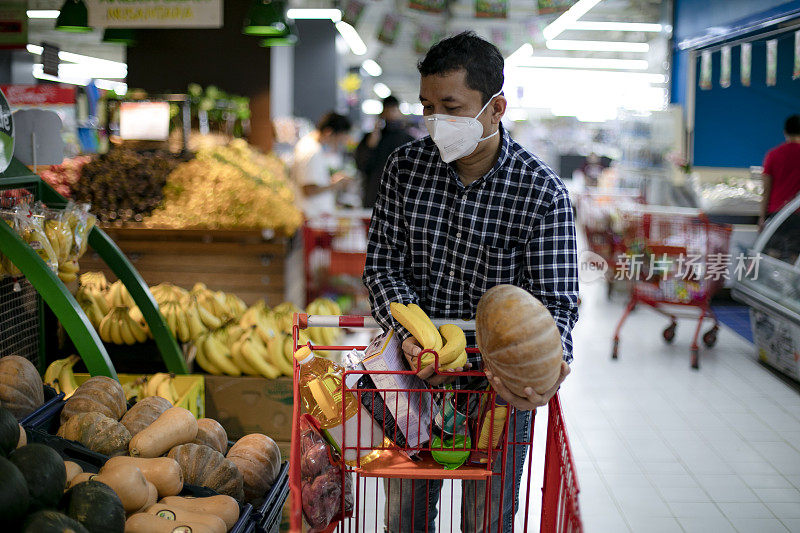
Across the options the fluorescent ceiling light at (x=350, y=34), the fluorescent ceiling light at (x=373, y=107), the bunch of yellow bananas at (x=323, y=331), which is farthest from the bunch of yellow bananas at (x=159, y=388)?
the fluorescent ceiling light at (x=373, y=107)

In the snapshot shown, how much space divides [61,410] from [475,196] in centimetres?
147

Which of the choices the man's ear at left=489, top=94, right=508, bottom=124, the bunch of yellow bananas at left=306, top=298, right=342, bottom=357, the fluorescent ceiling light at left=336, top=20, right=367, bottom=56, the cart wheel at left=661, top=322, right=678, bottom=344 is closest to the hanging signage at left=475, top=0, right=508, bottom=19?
the cart wheel at left=661, top=322, right=678, bottom=344

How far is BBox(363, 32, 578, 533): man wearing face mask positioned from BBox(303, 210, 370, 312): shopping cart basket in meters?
3.71

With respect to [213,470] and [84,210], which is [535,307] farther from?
[84,210]

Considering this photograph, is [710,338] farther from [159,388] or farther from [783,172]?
[159,388]

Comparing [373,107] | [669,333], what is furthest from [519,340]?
[373,107]

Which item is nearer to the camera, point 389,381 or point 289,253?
point 389,381

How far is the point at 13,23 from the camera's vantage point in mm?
5578

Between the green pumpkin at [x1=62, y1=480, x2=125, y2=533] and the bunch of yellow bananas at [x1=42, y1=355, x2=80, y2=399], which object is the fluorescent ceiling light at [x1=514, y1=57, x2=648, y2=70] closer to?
the bunch of yellow bananas at [x1=42, y1=355, x2=80, y2=399]

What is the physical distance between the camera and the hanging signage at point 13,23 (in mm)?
5574

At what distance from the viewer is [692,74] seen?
7.62m

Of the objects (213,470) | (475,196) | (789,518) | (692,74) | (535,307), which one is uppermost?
(692,74)

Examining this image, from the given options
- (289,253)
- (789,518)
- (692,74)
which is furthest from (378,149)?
(789,518)

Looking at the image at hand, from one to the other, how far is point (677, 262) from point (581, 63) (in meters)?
14.0
